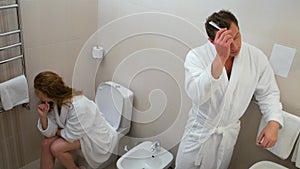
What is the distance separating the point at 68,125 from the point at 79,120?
0.28 ft

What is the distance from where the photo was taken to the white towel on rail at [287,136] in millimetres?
1229

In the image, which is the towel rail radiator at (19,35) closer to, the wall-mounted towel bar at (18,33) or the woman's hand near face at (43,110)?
the wall-mounted towel bar at (18,33)

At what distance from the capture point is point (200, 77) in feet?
3.88

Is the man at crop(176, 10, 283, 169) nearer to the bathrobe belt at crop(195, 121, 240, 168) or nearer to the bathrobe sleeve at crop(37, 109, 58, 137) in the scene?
the bathrobe belt at crop(195, 121, 240, 168)

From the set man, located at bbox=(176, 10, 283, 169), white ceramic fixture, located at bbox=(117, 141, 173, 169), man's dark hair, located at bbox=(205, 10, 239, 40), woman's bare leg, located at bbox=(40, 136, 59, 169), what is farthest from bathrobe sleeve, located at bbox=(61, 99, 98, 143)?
man's dark hair, located at bbox=(205, 10, 239, 40)

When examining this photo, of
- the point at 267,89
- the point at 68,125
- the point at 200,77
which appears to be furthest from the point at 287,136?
the point at 68,125

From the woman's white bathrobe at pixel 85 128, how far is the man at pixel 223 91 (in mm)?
628

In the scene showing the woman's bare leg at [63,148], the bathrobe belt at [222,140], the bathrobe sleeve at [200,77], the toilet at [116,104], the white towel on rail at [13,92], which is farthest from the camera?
the toilet at [116,104]

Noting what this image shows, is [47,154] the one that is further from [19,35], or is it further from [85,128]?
[19,35]

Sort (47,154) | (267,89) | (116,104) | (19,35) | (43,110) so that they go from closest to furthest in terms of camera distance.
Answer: (267,89)
(19,35)
(43,110)
(47,154)
(116,104)

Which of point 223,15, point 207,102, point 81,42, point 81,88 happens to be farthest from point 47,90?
point 223,15

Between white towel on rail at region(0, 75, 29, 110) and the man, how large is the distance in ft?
3.15

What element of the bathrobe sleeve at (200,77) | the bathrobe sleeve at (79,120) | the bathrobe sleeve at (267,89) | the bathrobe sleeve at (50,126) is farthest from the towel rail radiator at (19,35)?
the bathrobe sleeve at (267,89)

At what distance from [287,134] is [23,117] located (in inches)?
60.4
